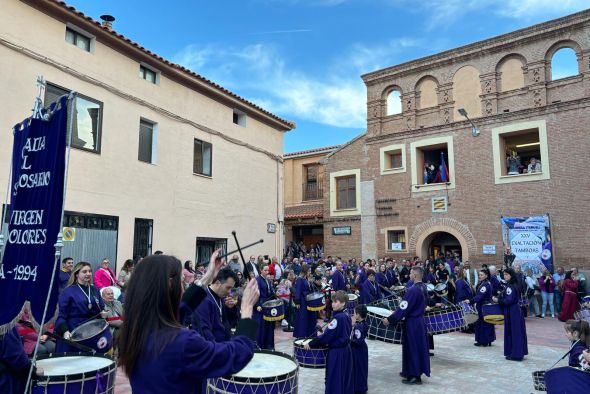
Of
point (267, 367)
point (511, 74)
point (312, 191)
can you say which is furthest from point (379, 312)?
point (312, 191)

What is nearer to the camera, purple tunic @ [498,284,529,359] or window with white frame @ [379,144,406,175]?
purple tunic @ [498,284,529,359]

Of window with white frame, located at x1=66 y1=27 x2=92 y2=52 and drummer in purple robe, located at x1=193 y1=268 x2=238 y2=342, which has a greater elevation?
window with white frame, located at x1=66 y1=27 x2=92 y2=52

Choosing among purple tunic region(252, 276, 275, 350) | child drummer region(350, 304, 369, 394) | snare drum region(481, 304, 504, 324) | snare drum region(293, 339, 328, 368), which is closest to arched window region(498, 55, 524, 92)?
snare drum region(481, 304, 504, 324)

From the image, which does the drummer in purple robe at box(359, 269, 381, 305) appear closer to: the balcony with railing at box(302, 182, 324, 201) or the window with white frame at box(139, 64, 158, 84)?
the window with white frame at box(139, 64, 158, 84)

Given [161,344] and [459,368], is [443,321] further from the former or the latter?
[161,344]

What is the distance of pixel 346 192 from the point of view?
23.9m

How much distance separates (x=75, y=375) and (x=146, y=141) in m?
11.3

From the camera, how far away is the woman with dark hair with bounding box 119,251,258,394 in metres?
2.28

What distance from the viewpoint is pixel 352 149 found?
23.9m

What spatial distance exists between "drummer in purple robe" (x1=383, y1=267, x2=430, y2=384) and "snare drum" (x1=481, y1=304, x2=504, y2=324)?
2.58 metres

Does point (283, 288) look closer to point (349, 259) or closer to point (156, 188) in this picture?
point (156, 188)

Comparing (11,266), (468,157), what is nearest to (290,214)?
(468,157)

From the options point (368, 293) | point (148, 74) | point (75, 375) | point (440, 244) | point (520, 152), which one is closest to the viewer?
point (75, 375)

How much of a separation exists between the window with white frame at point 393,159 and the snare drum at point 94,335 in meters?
18.4
